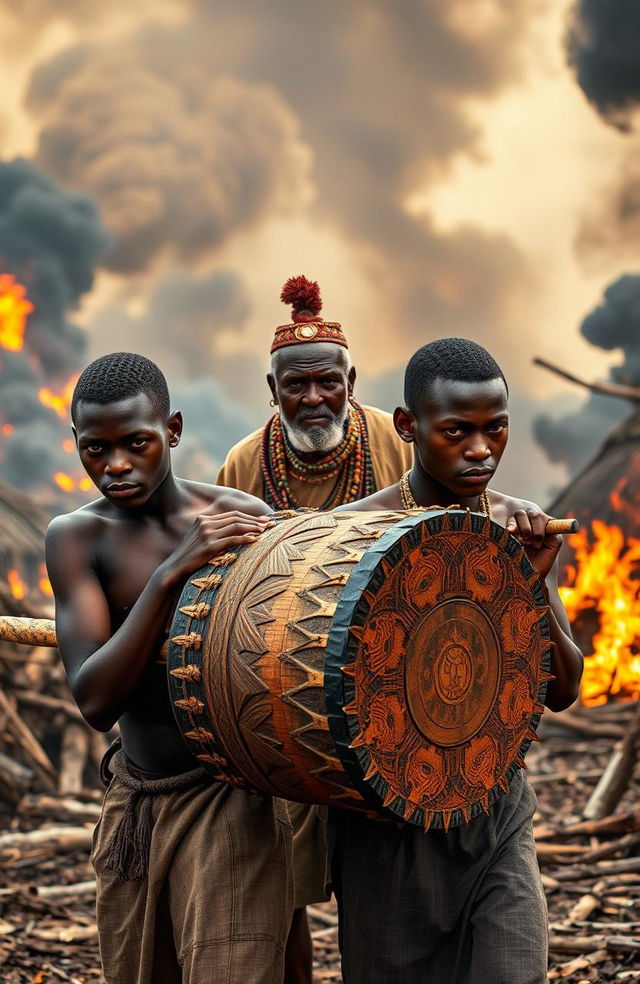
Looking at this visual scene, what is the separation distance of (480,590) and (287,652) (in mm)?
440

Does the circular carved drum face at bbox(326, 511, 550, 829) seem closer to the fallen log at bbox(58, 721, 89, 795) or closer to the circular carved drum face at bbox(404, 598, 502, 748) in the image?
the circular carved drum face at bbox(404, 598, 502, 748)

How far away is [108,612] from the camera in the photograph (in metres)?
2.73

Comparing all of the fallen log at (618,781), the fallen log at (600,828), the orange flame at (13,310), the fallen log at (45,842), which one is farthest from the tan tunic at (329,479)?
the orange flame at (13,310)

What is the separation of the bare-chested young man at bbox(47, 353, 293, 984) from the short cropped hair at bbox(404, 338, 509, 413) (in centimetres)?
53

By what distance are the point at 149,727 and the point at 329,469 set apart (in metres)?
1.68

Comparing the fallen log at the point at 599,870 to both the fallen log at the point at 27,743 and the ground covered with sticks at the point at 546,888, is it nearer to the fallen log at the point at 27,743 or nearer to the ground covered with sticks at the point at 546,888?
the ground covered with sticks at the point at 546,888

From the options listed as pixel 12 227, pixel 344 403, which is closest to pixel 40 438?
pixel 12 227

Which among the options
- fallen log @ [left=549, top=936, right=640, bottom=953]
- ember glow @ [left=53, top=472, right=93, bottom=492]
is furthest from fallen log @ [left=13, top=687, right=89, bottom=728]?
ember glow @ [left=53, top=472, right=93, bottom=492]

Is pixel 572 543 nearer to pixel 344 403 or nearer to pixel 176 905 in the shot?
pixel 344 403

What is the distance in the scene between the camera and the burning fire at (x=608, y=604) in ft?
26.1

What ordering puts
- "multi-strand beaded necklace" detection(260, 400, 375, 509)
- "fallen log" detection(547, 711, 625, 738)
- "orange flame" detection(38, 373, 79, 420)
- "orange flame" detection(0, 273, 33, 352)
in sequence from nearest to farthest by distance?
"multi-strand beaded necklace" detection(260, 400, 375, 509) → "fallen log" detection(547, 711, 625, 738) → "orange flame" detection(38, 373, 79, 420) → "orange flame" detection(0, 273, 33, 352)

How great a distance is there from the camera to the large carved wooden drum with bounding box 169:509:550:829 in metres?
2.17

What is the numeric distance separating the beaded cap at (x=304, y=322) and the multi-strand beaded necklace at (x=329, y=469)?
33cm

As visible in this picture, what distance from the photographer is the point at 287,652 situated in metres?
2.26
